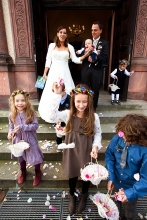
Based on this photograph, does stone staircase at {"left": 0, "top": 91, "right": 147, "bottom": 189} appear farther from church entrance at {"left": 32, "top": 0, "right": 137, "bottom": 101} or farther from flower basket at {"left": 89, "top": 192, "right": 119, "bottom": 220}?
flower basket at {"left": 89, "top": 192, "right": 119, "bottom": 220}

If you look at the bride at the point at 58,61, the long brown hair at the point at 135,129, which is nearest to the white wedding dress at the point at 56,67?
the bride at the point at 58,61

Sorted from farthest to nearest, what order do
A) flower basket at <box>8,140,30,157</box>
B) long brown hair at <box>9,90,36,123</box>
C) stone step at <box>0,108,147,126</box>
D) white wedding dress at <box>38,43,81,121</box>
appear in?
stone step at <box>0,108,147,126</box>, white wedding dress at <box>38,43,81,121</box>, long brown hair at <box>9,90,36,123</box>, flower basket at <box>8,140,30,157</box>

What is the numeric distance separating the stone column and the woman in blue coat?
312 centimetres

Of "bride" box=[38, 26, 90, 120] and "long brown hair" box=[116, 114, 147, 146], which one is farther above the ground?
"bride" box=[38, 26, 90, 120]

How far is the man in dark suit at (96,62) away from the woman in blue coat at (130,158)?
1882 mm

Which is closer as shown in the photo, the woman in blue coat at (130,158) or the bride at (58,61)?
the woman in blue coat at (130,158)

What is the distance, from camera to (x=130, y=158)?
62.6 inches

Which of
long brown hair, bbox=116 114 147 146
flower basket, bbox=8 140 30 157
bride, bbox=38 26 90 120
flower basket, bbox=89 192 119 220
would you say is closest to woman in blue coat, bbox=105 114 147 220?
long brown hair, bbox=116 114 147 146

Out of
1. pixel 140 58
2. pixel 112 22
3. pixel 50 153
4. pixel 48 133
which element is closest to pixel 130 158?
pixel 50 153

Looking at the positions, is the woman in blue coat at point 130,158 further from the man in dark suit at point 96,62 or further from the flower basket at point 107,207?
the man in dark suit at point 96,62

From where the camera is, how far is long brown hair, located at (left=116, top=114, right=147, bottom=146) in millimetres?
1459

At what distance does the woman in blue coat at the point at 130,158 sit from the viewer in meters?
1.48

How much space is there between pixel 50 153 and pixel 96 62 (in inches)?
81.1

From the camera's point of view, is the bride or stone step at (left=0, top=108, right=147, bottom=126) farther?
stone step at (left=0, top=108, right=147, bottom=126)
